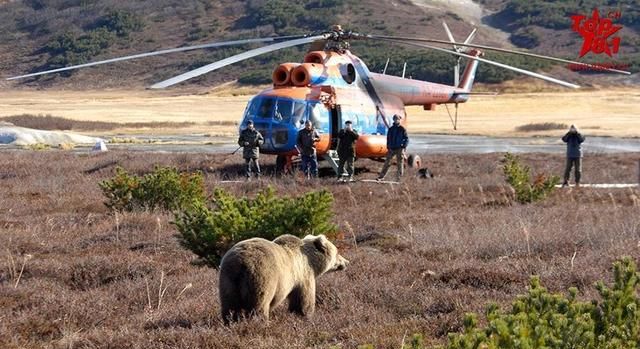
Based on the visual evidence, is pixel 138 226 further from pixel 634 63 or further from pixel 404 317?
pixel 634 63

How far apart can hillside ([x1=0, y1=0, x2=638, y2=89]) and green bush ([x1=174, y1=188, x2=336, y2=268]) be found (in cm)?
8968

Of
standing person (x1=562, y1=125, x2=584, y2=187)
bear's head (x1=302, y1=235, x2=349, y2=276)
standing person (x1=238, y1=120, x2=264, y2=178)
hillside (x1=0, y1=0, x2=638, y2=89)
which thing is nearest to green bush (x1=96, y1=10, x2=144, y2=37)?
hillside (x1=0, y1=0, x2=638, y2=89)

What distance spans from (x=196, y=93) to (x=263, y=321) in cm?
9951

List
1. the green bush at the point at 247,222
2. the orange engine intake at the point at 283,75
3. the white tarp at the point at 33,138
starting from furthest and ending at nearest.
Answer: the white tarp at the point at 33,138, the orange engine intake at the point at 283,75, the green bush at the point at 247,222

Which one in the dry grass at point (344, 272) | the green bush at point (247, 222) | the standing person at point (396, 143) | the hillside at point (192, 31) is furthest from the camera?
the hillside at point (192, 31)

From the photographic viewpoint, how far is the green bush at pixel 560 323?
13.0 feet

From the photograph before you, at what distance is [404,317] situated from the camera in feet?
24.5

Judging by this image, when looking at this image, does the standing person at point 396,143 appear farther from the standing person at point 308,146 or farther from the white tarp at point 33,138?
the white tarp at point 33,138

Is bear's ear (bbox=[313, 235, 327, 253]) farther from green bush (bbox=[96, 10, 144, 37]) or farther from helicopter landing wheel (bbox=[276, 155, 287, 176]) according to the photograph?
green bush (bbox=[96, 10, 144, 37])

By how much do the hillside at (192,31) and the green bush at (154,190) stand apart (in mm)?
84222

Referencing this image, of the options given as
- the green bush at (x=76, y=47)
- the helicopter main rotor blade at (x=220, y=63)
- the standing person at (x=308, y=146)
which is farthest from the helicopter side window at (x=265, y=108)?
the green bush at (x=76, y=47)

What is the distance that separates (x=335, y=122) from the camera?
866 inches

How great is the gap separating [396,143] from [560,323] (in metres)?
17.4

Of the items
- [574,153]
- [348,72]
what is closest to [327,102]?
[348,72]
